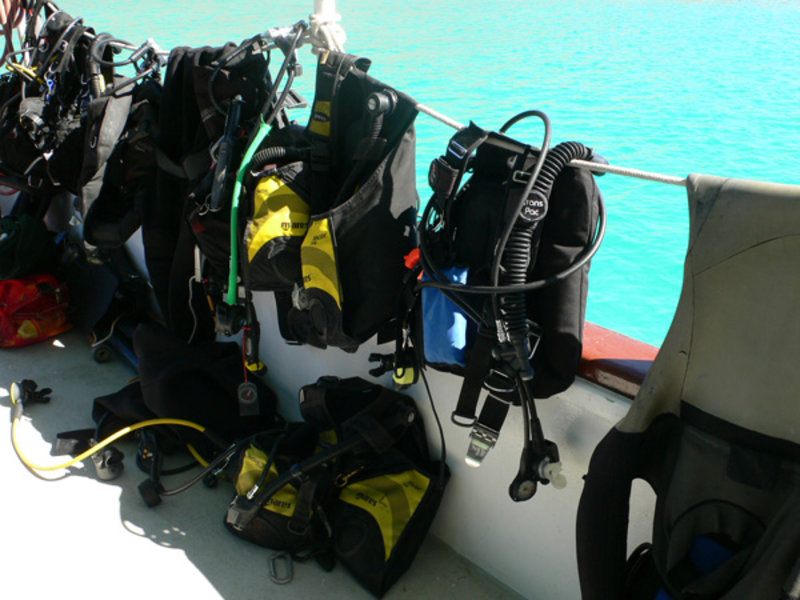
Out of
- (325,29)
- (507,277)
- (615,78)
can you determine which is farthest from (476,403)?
(615,78)

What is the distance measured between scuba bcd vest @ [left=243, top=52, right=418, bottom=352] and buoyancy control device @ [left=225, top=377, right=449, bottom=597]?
0.27m

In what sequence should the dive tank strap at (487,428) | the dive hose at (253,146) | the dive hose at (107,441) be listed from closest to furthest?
the dive tank strap at (487,428) → the dive hose at (253,146) → the dive hose at (107,441)

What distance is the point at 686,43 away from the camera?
11570 mm

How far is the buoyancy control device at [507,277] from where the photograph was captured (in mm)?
1107

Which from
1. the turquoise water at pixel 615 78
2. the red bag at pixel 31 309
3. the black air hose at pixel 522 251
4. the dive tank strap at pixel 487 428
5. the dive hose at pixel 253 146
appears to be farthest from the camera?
the turquoise water at pixel 615 78

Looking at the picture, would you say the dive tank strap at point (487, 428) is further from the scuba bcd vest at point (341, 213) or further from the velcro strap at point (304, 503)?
the velcro strap at point (304, 503)

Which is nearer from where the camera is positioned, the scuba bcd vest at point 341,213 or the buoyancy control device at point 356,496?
the scuba bcd vest at point 341,213

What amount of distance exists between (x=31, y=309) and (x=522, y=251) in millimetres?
2156

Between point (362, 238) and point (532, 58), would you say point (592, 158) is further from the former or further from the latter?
point (532, 58)

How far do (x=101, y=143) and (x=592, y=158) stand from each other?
4.96 feet

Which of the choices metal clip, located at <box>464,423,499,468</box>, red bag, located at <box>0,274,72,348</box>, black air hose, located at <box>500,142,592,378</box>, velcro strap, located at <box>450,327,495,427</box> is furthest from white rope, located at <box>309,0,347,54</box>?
red bag, located at <box>0,274,72,348</box>

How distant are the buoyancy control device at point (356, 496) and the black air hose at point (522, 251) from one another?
1.83ft

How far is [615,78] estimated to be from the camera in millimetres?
9664

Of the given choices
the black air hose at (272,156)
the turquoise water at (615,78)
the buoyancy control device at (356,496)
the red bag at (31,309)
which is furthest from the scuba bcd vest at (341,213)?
the turquoise water at (615,78)
